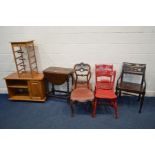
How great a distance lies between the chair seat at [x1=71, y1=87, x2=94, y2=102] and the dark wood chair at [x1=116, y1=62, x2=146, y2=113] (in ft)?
1.96

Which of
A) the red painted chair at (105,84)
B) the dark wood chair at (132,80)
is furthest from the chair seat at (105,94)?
the dark wood chair at (132,80)

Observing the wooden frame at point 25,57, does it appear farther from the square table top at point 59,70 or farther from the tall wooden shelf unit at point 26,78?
the square table top at point 59,70

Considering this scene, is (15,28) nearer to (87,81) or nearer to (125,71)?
(87,81)

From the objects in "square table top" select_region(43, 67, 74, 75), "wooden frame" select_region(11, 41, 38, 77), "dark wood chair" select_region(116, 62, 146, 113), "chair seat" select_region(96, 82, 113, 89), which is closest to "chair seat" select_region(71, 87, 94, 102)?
"chair seat" select_region(96, 82, 113, 89)

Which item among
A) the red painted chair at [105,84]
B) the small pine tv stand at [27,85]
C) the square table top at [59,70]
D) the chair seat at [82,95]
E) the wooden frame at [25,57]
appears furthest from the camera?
the wooden frame at [25,57]

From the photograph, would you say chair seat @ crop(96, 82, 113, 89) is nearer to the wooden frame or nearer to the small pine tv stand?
the small pine tv stand

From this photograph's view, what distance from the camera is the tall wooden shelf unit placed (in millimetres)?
3197

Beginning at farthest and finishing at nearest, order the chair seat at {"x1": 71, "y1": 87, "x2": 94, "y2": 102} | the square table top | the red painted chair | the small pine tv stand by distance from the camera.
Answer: the small pine tv stand, the square table top, the red painted chair, the chair seat at {"x1": 71, "y1": 87, "x2": 94, "y2": 102}

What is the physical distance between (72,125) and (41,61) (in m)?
1.56

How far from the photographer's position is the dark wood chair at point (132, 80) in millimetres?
2916

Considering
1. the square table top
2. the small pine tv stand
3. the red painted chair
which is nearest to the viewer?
the red painted chair

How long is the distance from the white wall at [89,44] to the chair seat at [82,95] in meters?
0.67

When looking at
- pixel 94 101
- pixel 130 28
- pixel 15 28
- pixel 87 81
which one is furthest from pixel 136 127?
pixel 15 28

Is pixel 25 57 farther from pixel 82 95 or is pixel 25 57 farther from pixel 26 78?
pixel 82 95
